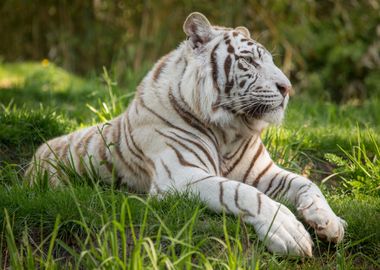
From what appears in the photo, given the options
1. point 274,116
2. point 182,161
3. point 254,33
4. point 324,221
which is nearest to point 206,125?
point 182,161

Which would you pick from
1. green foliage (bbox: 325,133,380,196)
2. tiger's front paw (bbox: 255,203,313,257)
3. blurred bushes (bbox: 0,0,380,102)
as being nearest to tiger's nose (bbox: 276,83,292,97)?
green foliage (bbox: 325,133,380,196)

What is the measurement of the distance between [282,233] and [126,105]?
9.52 ft

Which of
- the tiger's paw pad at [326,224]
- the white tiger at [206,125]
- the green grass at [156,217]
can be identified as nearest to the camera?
the green grass at [156,217]

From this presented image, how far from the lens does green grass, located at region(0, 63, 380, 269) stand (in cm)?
309

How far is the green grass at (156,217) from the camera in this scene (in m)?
3.09

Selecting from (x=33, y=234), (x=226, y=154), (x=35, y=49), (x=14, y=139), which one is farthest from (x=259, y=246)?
(x=35, y=49)

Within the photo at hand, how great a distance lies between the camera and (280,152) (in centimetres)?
496

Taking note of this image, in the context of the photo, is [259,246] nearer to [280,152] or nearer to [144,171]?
[144,171]

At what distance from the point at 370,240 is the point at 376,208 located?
33 centimetres

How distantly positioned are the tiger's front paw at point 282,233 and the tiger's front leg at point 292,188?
0.39 ft

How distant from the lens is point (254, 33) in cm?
1150

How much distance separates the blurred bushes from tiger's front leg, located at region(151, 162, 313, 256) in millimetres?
6256

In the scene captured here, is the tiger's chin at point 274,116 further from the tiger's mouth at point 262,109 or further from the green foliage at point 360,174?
the green foliage at point 360,174

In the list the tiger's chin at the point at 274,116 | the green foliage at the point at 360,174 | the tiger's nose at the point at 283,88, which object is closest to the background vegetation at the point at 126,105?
the green foliage at the point at 360,174
